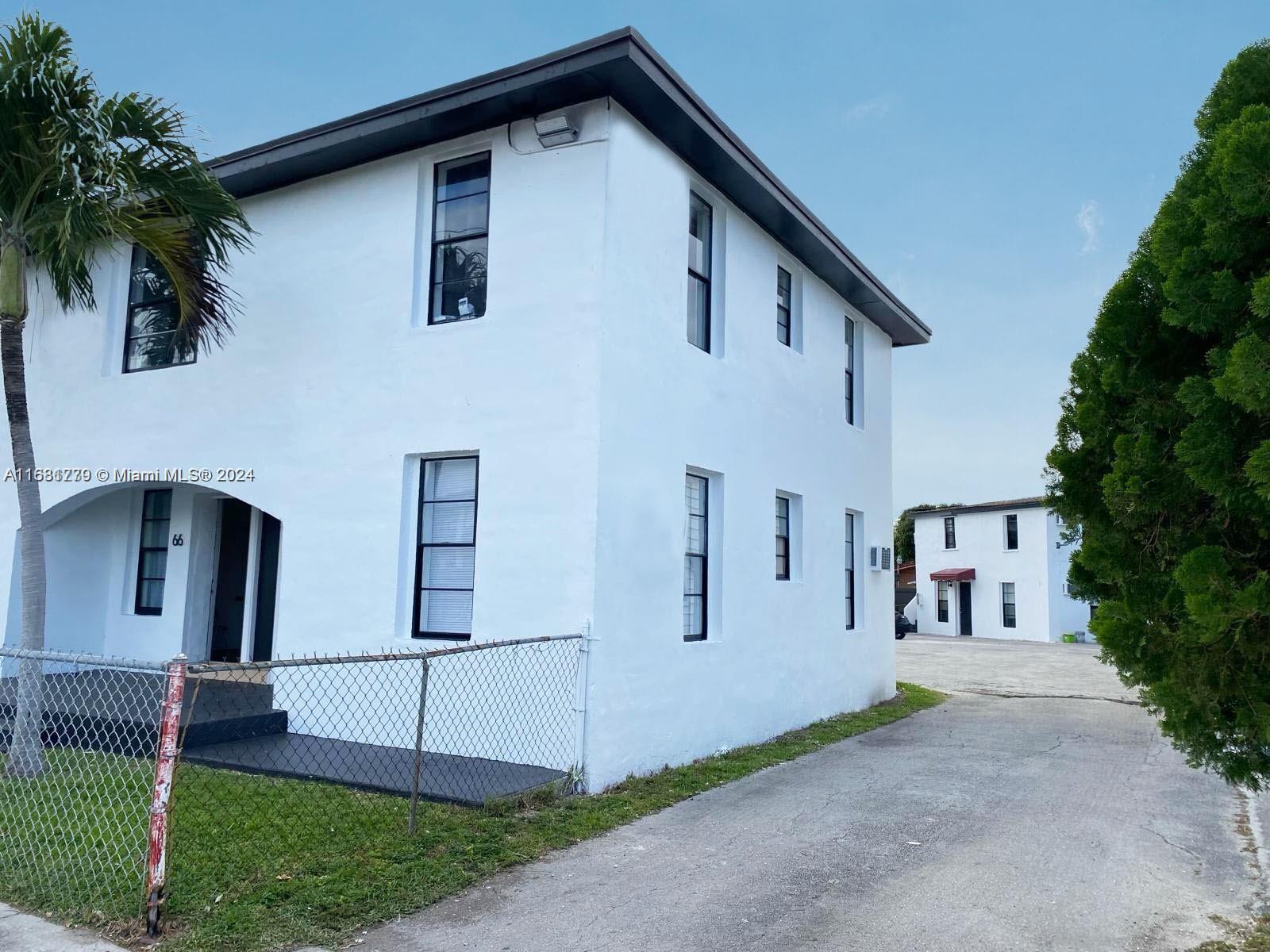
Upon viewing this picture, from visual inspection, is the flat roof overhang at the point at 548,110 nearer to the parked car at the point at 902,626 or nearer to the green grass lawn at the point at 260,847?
the green grass lawn at the point at 260,847

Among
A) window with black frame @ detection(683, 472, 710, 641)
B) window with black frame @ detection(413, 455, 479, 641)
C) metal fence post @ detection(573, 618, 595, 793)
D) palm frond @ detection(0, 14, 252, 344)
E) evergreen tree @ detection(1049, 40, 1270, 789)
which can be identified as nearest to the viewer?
evergreen tree @ detection(1049, 40, 1270, 789)

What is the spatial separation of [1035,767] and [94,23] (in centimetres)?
1191

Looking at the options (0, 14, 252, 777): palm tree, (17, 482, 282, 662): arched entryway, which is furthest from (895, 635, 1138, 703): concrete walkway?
(0, 14, 252, 777): palm tree

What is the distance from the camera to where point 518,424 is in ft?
24.8

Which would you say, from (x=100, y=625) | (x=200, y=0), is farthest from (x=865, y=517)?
(x=200, y=0)

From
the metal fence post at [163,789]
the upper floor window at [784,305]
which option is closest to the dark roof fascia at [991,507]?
the upper floor window at [784,305]

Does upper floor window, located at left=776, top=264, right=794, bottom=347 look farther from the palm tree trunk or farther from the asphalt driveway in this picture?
the palm tree trunk

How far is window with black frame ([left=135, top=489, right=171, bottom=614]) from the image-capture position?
35.9 feet

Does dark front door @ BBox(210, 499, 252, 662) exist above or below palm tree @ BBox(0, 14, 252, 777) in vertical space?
below

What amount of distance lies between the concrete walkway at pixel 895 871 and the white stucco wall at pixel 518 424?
1.40 meters

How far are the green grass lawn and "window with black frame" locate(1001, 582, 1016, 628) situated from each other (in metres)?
32.2

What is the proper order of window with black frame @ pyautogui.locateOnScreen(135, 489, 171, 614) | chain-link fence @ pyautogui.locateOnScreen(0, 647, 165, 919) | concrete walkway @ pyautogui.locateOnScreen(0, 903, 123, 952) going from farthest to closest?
A: window with black frame @ pyautogui.locateOnScreen(135, 489, 171, 614), chain-link fence @ pyautogui.locateOnScreen(0, 647, 165, 919), concrete walkway @ pyautogui.locateOnScreen(0, 903, 123, 952)

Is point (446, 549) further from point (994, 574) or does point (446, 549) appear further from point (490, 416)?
point (994, 574)

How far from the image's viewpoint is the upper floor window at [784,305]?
10.8 m
